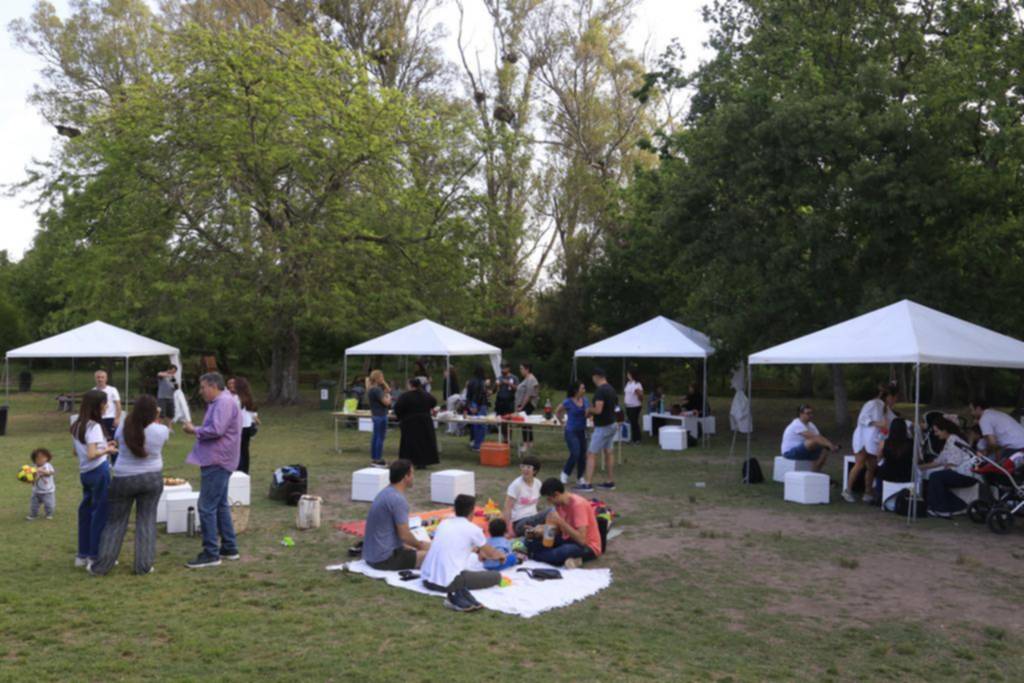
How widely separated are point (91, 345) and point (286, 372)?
7.82m

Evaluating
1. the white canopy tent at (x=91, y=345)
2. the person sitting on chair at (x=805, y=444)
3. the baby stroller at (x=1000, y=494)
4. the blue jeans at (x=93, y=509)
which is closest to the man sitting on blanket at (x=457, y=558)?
the blue jeans at (x=93, y=509)

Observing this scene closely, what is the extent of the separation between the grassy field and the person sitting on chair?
2.36 m

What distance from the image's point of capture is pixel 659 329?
18.6 meters

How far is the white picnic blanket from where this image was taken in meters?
6.50

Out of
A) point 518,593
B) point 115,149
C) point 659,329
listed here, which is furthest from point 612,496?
point 115,149

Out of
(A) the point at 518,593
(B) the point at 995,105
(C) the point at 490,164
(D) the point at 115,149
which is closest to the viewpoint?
(A) the point at 518,593

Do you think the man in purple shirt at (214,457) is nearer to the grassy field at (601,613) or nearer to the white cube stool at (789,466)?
the grassy field at (601,613)

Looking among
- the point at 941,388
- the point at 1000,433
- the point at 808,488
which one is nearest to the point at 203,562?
the point at 808,488

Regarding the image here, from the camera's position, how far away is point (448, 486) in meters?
10.7

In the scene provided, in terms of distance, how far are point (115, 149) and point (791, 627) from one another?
22.3 meters

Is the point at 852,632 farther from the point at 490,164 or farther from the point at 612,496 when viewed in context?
the point at 490,164

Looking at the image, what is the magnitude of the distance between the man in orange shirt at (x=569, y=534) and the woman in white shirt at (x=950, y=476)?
456cm

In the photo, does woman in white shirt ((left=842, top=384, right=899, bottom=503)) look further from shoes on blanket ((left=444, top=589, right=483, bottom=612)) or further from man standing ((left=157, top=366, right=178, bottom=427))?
man standing ((left=157, top=366, right=178, bottom=427))

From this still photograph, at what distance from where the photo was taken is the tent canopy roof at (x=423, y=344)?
17422mm
